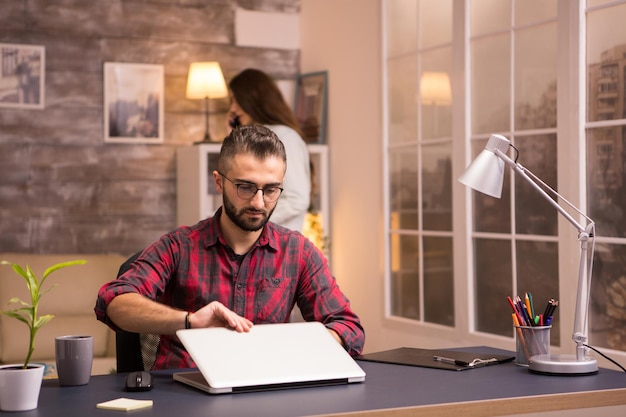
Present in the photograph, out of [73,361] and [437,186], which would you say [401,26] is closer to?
[437,186]

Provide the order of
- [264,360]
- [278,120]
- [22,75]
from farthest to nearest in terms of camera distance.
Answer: [22,75] → [278,120] → [264,360]

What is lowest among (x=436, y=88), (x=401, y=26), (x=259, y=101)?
(x=259, y=101)

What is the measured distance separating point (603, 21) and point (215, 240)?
190 centimetres

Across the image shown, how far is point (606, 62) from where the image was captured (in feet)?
11.6

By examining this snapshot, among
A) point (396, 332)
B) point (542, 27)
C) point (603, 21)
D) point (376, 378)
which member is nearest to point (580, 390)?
point (376, 378)

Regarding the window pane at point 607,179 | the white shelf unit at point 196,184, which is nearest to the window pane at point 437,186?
the window pane at point 607,179

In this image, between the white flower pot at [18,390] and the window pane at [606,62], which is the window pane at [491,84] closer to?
the window pane at [606,62]

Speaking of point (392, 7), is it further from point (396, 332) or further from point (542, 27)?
point (396, 332)

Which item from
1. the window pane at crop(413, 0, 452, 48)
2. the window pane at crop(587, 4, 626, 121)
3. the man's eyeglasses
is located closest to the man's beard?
the man's eyeglasses

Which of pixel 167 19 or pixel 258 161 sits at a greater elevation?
pixel 167 19

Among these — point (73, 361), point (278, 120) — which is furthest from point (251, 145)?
point (278, 120)

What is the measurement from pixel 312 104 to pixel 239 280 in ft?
10.8

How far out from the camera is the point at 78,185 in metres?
5.18

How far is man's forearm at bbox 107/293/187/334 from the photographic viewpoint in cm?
220
